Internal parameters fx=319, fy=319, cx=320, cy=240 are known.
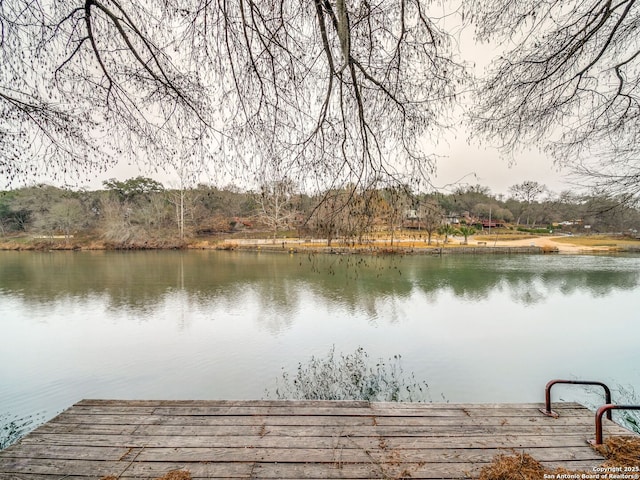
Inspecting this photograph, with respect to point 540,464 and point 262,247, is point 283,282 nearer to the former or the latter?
point 540,464

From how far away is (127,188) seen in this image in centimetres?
3425

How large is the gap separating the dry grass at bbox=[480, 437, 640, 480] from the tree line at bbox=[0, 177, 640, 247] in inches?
61.1

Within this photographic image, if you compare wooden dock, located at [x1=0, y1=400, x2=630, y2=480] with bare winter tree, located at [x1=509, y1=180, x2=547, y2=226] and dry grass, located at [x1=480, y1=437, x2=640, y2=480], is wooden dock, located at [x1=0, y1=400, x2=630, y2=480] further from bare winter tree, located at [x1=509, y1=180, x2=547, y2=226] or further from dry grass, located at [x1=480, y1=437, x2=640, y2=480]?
bare winter tree, located at [x1=509, y1=180, x2=547, y2=226]

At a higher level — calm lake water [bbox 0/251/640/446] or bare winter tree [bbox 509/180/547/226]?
bare winter tree [bbox 509/180/547/226]

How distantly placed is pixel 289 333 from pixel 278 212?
469 centimetres

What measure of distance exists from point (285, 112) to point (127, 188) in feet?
125

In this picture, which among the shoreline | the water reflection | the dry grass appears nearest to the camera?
the dry grass

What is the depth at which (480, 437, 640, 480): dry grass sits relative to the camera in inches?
72.6

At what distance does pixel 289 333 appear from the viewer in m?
7.39

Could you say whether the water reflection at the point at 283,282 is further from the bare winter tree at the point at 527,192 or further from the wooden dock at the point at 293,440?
the bare winter tree at the point at 527,192

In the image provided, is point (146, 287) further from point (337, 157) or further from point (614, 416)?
point (614, 416)

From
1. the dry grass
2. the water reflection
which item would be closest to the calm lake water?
the water reflection

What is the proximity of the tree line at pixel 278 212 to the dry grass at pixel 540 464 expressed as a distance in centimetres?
155

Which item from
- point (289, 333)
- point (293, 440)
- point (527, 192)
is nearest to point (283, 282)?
point (289, 333)
